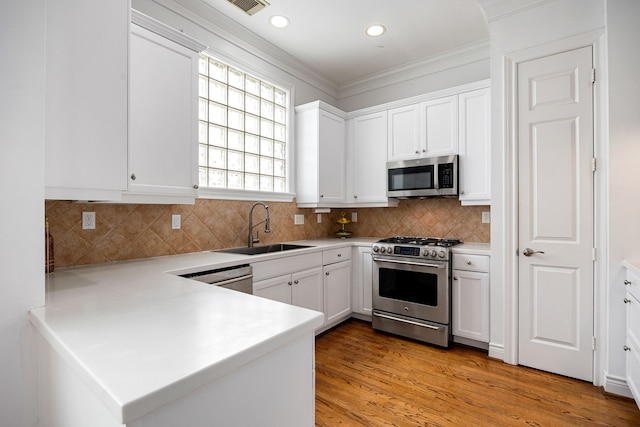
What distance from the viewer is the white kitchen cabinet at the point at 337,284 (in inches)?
123

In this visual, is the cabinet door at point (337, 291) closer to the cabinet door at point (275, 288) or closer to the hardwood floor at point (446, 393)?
the hardwood floor at point (446, 393)

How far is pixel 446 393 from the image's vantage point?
6.94 ft

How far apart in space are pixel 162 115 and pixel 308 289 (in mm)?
1799

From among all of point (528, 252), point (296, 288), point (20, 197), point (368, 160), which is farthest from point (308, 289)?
point (20, 197)

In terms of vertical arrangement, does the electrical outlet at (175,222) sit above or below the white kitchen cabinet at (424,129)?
below

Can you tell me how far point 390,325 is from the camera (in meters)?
3.11

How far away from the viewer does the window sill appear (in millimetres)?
2699

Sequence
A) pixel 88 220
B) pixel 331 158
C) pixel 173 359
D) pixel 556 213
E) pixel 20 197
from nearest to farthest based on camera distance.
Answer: pixel 173 359 → pixel 20 197 → pixel 88 220 → pixel 556 213 → pixel 331 158

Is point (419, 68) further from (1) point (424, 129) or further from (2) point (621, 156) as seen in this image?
(2) point (621, 156)

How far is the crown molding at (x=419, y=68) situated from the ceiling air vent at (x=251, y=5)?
1.76 m

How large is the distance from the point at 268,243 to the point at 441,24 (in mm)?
2625

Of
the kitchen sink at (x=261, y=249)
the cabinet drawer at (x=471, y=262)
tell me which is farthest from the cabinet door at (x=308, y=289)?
the cabinet drawer at (x=471, y=262)

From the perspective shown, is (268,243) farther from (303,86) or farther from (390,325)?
(303,86)

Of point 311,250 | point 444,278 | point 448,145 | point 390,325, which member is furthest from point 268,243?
point 448,145
